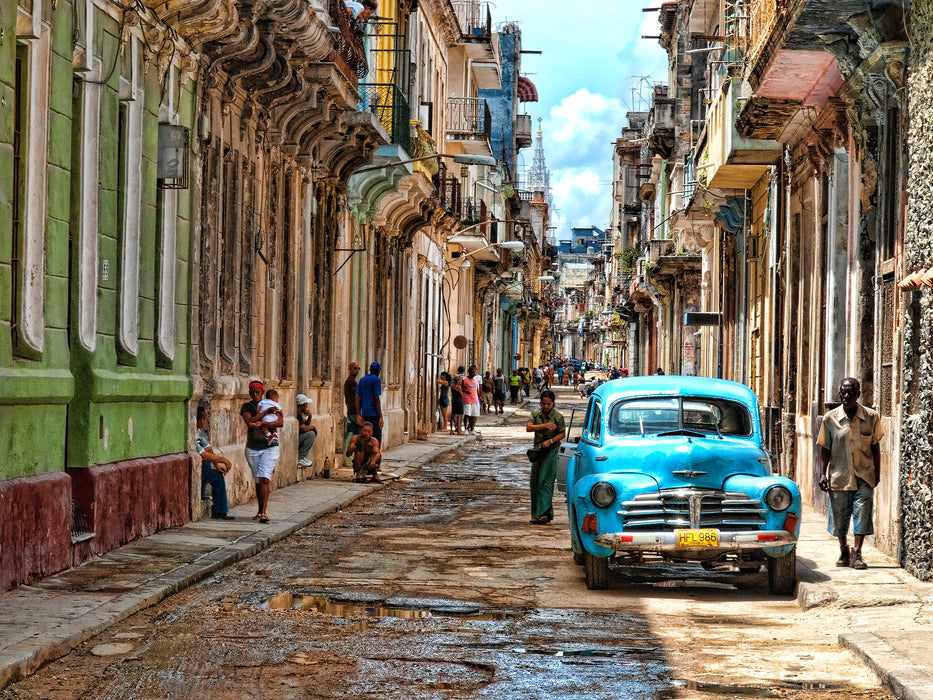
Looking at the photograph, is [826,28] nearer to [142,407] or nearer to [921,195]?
[921,195]

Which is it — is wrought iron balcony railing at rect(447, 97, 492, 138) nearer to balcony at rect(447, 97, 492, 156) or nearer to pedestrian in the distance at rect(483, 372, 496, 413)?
balcony at rect(447, 97, 492, 156)

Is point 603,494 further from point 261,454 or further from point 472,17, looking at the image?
point 472,17

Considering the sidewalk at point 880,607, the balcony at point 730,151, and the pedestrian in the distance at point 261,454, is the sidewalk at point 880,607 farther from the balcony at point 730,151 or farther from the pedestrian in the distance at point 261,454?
the balcony at point 730,151

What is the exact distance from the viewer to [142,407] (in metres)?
14.1

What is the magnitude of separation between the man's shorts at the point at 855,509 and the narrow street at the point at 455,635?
A: 811 millimetres

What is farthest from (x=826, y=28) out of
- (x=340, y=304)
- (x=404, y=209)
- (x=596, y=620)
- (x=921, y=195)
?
(x=404, y=209)

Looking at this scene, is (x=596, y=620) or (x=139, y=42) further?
(x=139, y=42)

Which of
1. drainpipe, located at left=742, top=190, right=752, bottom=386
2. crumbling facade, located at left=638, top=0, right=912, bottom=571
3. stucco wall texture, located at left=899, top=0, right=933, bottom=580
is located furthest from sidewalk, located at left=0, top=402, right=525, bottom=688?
drainpipe, located at left=742, top=190, right=752, bottom=386

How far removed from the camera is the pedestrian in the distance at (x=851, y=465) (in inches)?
490

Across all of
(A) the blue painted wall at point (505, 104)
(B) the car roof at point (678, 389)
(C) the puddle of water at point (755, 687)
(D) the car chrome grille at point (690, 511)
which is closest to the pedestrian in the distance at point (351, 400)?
(B) the car roof at point (678, 389)

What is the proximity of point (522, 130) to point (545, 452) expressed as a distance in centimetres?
6285

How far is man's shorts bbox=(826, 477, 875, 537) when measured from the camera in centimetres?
1241

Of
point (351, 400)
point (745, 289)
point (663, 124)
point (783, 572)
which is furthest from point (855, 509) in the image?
point (663, 124)

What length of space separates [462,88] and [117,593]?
36.1 m
